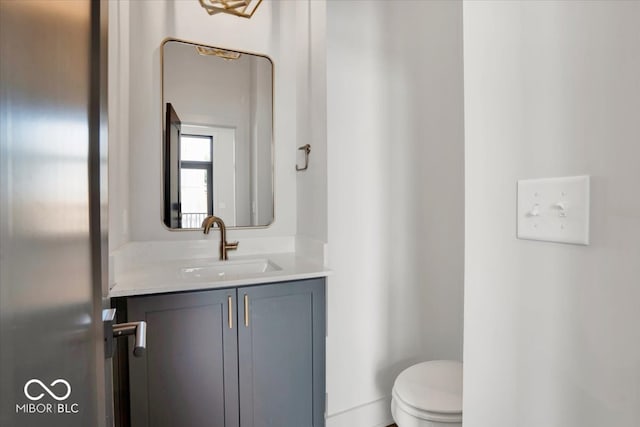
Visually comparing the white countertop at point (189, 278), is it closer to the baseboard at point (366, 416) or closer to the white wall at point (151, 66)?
the white wall at point (151, 66)

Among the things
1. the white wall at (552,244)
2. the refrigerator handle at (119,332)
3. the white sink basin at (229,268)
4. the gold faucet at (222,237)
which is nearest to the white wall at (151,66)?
the gold faucet at (222,237)

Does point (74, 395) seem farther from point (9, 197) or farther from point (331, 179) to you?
point (331, 179)

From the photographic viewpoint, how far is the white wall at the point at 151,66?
1.59m

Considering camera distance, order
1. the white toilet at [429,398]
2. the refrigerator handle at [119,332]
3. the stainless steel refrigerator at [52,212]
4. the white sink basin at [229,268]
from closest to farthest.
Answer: the stainless steel refrigerator at [52,212], the refrigerator handle at [119,332], the white toilet at [429,398], the white sink basin at [229,268]

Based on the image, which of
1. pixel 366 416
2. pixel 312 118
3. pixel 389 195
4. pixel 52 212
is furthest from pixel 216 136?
pixel 366 416

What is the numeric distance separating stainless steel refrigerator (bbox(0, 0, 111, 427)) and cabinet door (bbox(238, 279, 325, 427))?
995 mm

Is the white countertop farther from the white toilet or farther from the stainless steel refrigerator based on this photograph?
the stainless steel refrigerator

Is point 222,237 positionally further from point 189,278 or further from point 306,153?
point 306,153

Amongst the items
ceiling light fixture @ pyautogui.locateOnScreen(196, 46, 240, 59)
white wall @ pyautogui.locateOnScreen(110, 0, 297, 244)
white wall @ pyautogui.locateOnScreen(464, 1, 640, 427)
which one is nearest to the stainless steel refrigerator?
white wall @ pyautogui.locateOnScreen(464, 1, 640, 427)

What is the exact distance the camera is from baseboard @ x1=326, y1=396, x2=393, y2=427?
161 cm

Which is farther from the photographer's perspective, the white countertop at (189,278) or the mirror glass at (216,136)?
the mirror glass at (216,136)

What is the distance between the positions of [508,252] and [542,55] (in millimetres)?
378

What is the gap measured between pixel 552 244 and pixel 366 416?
1.55m

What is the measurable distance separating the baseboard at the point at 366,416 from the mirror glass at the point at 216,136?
1159 millimetres
